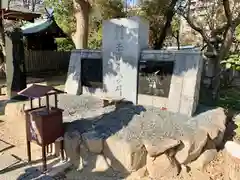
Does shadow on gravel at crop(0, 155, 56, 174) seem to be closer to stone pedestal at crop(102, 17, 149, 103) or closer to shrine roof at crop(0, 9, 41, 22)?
stone pedestal at crop(102, 17, 149, 103)

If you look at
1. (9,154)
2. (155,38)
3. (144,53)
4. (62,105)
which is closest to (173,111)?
(144,53)

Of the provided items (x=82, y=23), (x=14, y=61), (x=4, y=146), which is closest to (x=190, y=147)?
(x=4, y=146)

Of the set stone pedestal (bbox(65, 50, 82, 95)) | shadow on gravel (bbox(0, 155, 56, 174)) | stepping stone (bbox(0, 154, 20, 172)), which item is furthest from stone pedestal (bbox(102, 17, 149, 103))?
stepping stone (bbox(0, 154, 20, 172))

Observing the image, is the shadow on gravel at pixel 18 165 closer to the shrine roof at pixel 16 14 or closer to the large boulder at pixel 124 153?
the large boulder at pixel 124 153

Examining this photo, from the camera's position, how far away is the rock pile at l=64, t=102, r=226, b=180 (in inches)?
144

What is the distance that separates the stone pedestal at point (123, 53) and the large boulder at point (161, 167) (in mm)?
1933

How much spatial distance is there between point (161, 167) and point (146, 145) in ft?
1.33

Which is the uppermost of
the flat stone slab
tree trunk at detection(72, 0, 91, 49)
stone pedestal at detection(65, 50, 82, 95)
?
tree trunk at detection(72, 0, 91, 49)

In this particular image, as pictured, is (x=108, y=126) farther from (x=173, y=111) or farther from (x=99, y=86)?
(x=99, y=86)

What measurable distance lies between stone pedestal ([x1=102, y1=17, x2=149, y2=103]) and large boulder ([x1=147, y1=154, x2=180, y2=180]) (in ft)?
6.34

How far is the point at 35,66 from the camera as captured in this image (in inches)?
533

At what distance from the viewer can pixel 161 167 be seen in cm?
364

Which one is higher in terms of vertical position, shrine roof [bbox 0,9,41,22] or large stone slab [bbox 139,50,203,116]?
shrine roof [bbox 0,9,41,22]

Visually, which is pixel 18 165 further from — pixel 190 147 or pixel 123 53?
pixel 123 53
